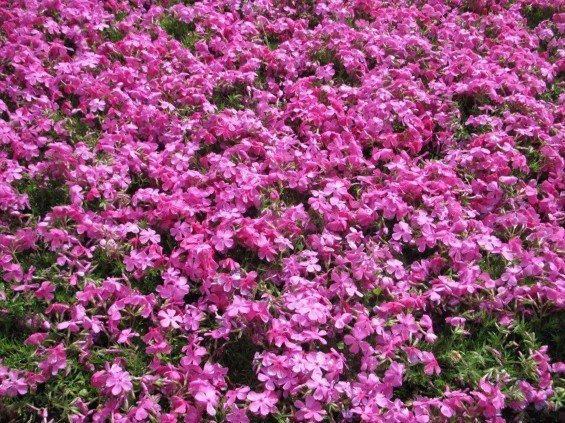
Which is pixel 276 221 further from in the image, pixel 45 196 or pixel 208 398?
pixel 45 196

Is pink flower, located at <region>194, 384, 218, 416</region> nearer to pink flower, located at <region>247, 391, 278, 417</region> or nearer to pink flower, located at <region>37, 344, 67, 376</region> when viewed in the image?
pink flower, located at <region>247, 391, 278, 417</region>

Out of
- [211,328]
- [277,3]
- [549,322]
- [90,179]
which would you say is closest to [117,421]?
[211,328]

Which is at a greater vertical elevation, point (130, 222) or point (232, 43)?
point (232, 43)

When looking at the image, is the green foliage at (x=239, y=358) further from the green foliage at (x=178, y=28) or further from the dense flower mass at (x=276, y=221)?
the green foliage at (x=178, y=28)

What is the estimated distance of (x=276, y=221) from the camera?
3.38m

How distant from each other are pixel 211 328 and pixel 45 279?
0.98m

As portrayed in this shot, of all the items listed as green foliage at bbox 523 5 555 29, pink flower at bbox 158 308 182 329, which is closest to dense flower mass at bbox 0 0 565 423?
pink flower at bbox 158 308 182 329

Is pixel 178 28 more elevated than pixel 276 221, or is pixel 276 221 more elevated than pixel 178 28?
pixel 178 28

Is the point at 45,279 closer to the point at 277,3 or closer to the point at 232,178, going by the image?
the point at 232,178

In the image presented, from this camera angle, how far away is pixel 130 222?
3432 mm

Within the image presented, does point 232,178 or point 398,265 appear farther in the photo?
point 232,178

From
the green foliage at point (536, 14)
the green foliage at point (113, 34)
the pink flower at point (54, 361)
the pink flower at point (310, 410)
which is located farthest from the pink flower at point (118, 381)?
the green foliage at point (536, 14)

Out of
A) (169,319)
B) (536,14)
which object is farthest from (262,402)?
(536,14)

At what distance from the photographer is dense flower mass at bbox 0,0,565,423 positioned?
2758mm
